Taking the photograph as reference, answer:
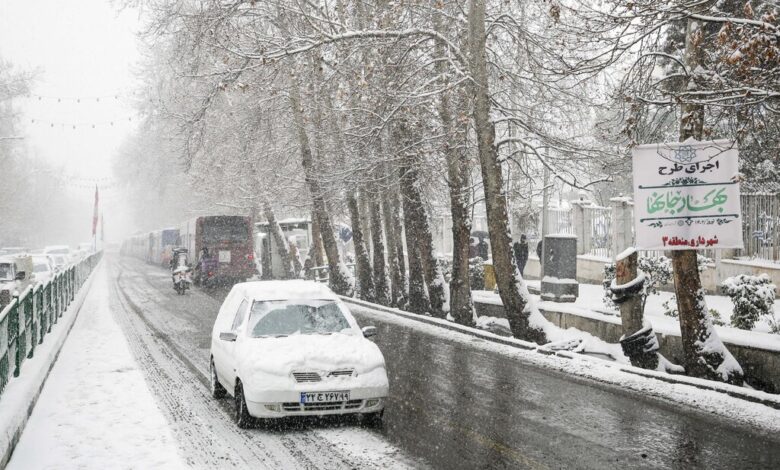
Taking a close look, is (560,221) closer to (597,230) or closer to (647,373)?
(597,230)

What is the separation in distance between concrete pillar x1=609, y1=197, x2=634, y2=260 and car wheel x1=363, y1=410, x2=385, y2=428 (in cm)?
1074

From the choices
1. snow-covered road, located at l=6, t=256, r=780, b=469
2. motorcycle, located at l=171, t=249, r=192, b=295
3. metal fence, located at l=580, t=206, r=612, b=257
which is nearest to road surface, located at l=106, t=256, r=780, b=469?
snow-covered road, located at l=6, t=256, r=780, b=469

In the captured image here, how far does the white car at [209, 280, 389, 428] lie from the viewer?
760cm

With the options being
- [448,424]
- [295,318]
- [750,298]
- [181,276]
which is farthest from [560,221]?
[448,424]

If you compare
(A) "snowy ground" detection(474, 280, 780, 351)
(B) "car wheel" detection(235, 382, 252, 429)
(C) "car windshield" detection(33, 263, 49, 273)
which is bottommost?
(B) "car wheel" detection(235, 382, 252, 429)

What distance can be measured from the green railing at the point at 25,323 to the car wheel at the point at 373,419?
174 inches

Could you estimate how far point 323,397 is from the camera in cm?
761

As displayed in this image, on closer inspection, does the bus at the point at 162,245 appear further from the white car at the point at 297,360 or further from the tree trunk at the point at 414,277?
the white car at the point at 297,360

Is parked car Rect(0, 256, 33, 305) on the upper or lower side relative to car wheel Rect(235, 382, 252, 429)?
upper

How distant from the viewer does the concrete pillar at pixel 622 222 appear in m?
16.9

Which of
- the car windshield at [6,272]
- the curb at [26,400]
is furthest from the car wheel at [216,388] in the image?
the car windshield at [6,272]

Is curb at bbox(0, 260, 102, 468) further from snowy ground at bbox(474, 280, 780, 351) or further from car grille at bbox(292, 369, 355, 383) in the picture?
snowy ground at bbox(474, 280, 780, 351)

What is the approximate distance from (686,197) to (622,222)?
6438mm

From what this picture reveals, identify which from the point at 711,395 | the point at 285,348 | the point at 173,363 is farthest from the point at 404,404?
the point at 173,363
